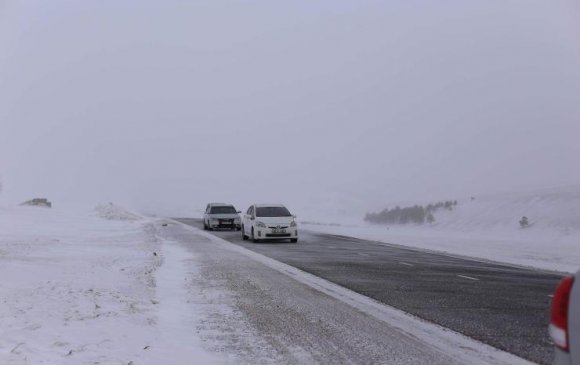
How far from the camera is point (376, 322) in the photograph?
7652 millimetres

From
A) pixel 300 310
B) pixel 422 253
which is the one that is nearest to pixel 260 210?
pixel 422 253

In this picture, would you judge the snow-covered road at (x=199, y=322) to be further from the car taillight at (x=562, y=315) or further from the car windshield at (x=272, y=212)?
the car windshield at (x=272, y=212)

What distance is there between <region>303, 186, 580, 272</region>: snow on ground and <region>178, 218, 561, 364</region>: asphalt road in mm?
3018

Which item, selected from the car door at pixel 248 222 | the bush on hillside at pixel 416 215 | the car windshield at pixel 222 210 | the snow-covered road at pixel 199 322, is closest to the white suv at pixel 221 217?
the car windshield at pixel 222 210

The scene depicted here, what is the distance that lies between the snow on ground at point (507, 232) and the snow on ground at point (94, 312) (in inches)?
452

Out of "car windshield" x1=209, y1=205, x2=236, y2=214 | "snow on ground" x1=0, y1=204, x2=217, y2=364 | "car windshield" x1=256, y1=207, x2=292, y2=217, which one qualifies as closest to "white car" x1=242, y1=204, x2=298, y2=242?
"car windshield" x1=256, y1=207, x2=292, y2=217

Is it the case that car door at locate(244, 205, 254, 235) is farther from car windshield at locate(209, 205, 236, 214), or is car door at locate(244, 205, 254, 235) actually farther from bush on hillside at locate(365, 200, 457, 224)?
bush on hillside at locate(365, 200, 457, 224)

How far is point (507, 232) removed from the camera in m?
33.6

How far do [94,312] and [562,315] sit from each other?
20.5ft

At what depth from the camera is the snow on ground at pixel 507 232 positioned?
19619mm

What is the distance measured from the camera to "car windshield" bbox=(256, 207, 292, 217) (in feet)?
82.4

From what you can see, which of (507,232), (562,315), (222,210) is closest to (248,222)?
(222,210)

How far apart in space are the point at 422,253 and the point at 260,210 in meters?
8.18

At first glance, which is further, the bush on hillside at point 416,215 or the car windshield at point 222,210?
the bush on hillside at point 416,215
